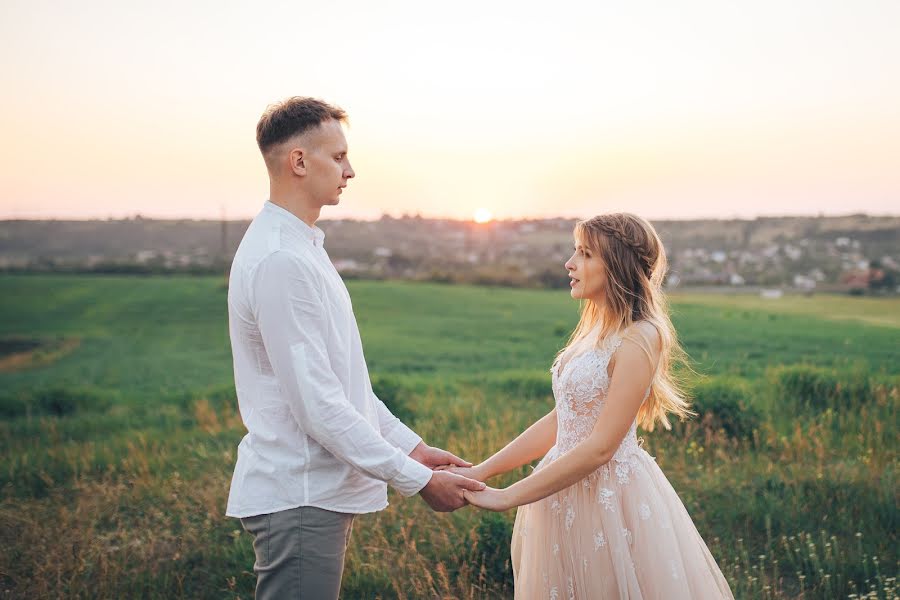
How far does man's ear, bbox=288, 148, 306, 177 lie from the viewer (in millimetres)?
3051

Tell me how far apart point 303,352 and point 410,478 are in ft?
2.63

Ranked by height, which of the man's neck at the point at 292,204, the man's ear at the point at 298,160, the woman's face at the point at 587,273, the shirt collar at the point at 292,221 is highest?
the man's ear at the point at 298,160

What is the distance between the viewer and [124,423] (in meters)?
11.2

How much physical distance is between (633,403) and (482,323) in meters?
28.2

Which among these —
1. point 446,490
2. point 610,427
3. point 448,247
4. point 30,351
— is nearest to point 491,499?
point 446,490

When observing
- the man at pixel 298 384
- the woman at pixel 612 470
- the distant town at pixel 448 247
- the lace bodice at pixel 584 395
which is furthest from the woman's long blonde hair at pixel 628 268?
the distant town at pixel 448 247

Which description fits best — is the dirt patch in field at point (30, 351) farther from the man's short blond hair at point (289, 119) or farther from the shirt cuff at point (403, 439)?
the man's short blond hair at point (289, 119)

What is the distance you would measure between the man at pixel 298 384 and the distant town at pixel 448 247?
44.4 meters

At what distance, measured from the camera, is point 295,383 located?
280 cm

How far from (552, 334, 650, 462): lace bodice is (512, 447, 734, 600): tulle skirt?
0.31 feet

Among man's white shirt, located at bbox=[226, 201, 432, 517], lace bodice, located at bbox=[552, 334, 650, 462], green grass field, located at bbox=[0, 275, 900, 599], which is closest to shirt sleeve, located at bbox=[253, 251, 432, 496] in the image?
man's white shirt, located at bbox=[226, 201, 432, 517]

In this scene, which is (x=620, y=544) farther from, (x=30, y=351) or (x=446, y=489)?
(x=30, y=351)

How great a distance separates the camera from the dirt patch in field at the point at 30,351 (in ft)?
91.0

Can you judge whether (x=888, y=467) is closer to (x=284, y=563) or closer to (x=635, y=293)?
(x=635, y=293)
